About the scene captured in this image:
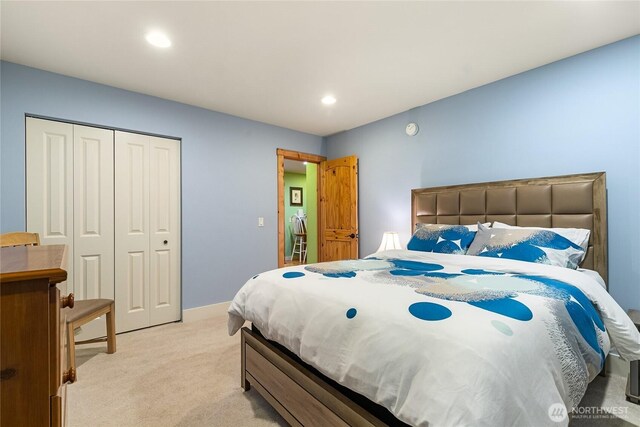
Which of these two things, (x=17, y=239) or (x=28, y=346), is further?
(x=17, y=239)

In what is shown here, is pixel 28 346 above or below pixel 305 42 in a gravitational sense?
below

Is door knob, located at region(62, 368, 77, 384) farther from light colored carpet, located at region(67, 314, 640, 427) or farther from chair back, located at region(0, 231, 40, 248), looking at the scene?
chair back, located at region(0, 231, 40, 248)

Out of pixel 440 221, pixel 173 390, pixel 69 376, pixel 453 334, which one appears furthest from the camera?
pixel 440 221

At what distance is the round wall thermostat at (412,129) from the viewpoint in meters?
3.58

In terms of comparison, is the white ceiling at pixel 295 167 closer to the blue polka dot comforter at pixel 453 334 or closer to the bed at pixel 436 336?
the bed at pixel 436 336

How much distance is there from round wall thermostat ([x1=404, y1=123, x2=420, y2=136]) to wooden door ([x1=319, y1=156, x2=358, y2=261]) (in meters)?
0.86

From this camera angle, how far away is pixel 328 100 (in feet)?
11.0

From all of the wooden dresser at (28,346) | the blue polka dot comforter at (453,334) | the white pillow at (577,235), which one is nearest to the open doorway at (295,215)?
the white pillow at (577,235)

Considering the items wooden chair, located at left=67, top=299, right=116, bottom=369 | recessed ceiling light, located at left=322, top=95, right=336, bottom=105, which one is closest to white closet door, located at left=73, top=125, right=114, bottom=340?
wooden chair, located at left=67, top=299, right=116, bottom=369

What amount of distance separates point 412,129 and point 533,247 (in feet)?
6.44

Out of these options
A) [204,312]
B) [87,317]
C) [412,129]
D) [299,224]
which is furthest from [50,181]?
[299,224]

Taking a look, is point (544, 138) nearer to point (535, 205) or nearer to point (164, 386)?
point (535, 205)

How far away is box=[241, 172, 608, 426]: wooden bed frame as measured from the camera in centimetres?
132

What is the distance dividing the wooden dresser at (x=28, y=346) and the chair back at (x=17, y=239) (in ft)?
6.47
